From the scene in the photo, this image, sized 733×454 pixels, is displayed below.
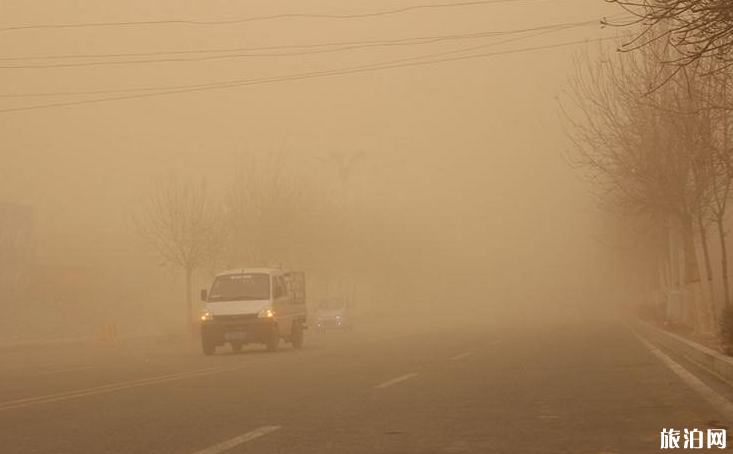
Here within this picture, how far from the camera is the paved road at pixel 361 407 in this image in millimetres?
9188

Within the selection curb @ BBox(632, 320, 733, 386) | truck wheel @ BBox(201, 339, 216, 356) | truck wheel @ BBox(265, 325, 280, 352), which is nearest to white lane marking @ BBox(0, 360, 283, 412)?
truck wheel @ BBox(265, 325, 280, 352)

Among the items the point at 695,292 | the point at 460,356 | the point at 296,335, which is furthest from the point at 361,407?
the point at 695,292

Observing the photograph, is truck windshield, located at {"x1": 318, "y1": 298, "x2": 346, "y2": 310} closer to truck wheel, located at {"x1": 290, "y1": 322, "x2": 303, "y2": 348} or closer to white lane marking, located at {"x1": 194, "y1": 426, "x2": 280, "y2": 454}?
truck wheel, located at {"x1": 290, "y1": 322, "x2": 303, "y2": 348}

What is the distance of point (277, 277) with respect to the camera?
90.5 ft

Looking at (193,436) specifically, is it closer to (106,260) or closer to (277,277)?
(277,277)

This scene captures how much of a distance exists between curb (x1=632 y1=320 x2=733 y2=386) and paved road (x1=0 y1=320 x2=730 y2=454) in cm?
78

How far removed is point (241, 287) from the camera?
2706 centimetres

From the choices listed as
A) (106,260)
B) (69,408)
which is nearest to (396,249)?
(106,260)

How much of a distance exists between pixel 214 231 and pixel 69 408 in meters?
39.1

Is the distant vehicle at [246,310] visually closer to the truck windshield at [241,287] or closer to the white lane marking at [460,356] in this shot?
the truck windshield at [241,287]

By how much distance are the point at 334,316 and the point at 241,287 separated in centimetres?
2223

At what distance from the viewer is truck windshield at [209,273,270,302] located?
1054 inches

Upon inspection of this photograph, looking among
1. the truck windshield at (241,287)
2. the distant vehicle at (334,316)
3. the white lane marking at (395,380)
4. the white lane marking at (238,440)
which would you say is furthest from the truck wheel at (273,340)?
the distant vehicle at (334,316)

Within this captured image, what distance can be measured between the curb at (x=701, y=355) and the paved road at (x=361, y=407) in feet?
2.57
